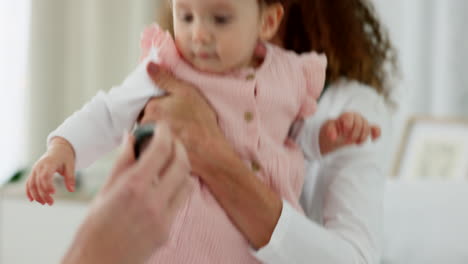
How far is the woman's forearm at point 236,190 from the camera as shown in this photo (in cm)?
96

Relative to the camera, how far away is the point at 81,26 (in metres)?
2.58

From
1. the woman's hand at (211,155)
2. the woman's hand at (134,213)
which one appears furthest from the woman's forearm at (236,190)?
the woman's hand at (134,213)

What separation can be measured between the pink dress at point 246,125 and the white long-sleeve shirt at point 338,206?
2.1 inches

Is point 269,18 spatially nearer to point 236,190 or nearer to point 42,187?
point 236,190

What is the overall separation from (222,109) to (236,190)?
0.12 metres

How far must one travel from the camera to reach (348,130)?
1.06m

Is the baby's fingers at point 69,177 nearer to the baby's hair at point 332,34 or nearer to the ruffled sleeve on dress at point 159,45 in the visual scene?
the ruffled sleeve on dress at point 159,45

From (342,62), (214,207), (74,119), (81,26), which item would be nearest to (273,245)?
(214,207)

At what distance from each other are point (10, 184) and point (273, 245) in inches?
62.7

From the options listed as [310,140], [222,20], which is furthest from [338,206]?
[222,20]

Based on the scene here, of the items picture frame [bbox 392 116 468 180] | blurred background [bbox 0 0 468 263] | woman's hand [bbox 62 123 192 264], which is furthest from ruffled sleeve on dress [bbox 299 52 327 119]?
picture frame [bbox 392 116 468 180]

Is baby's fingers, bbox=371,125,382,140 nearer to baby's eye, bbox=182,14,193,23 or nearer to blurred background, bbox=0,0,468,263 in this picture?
baby's eye, bbox=182,14,193,23

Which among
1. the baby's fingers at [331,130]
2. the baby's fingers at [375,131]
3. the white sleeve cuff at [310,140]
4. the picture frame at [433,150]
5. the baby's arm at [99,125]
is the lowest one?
the picture frame at [433,150]

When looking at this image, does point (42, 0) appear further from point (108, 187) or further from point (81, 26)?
point (108, 187)
